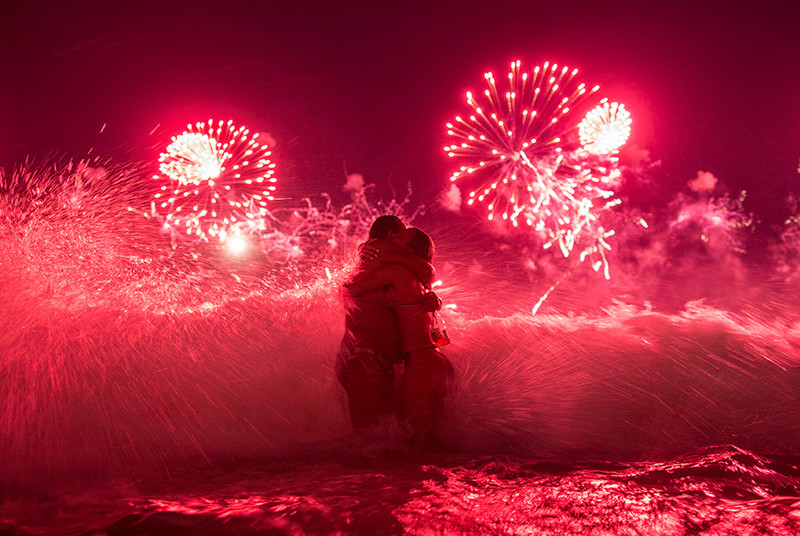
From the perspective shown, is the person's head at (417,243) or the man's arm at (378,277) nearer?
the man's arm at (378,277)

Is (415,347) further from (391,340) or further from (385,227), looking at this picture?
(385,227)

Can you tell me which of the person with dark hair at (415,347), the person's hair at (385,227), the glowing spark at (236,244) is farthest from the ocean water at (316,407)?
the person's hair at (385,227)

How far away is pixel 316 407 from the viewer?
4.36m

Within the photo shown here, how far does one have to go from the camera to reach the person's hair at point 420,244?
4.09 meters

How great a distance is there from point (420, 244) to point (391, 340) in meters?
0.82

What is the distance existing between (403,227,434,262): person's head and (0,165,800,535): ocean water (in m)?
1.14

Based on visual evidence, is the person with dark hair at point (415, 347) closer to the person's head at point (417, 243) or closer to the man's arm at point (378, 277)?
the man's arm at point (378, 277)

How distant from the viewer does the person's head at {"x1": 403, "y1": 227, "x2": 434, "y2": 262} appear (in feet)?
13.4

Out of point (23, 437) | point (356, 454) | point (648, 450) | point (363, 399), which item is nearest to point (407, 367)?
point (363, 399)

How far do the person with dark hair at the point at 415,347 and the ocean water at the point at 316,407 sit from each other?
0.83 ft

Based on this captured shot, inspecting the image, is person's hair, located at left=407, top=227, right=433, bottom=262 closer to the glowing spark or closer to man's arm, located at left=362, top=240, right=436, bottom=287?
man's arm, located at left=362, top=240, right=436, bottom=287

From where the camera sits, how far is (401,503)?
2.57 m

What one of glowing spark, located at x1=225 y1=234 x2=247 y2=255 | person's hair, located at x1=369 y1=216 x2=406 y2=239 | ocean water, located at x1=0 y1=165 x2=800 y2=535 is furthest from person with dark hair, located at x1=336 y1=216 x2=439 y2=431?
glowing spark, located at x1=225 y1=234 x2=247 y2=255

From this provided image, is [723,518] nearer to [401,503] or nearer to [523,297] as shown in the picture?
[401,503]
